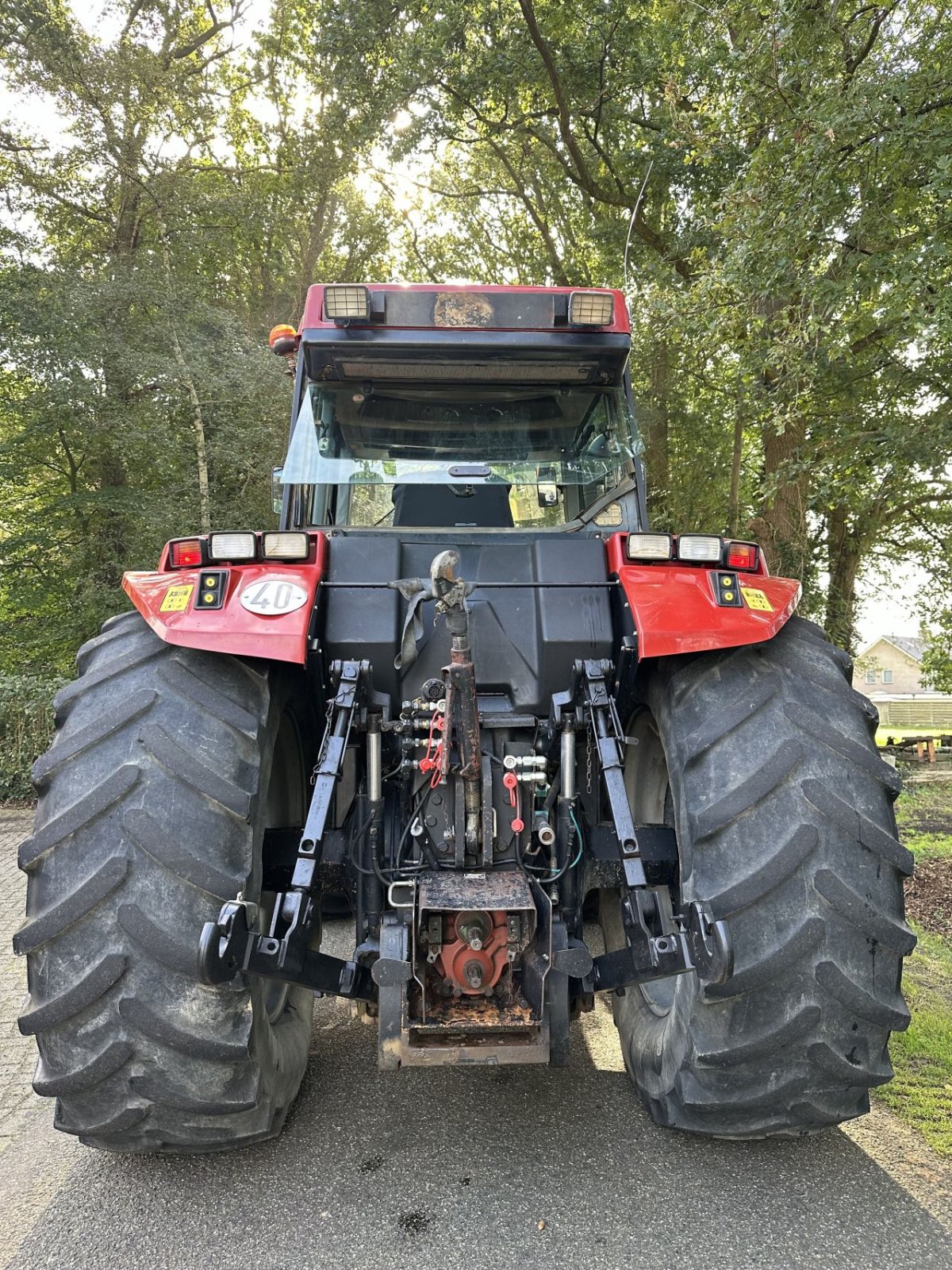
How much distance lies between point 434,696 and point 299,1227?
1.44m

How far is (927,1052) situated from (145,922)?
2.96 meters

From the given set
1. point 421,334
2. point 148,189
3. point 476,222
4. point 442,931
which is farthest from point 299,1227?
point 476,222

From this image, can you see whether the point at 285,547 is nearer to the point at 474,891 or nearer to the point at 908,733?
Answer: the point at 474,891

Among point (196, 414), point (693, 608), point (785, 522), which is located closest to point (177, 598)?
point (693, 608)

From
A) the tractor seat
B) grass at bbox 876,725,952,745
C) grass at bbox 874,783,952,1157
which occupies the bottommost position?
grass at bbox 876,725,952,745

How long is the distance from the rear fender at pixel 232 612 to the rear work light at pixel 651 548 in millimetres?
977

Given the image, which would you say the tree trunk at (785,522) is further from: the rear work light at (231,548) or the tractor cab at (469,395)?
the rear work light at (231,548)

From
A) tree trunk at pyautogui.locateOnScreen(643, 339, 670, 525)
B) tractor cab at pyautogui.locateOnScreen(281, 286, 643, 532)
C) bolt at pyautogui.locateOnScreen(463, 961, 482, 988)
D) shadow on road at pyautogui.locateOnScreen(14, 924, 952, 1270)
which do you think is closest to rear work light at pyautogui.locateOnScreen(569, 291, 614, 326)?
tractor cab at pyautogui.locateOnScreen(281, 286, 643, 532)

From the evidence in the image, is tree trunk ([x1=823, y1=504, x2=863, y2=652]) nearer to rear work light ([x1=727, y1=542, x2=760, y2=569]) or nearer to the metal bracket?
rear work light ([x1=727, y1=542, x2=760, y2=569])

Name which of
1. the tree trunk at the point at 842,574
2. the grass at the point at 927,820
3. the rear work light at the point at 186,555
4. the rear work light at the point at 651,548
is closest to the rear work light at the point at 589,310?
the rear work light at the point at 651,548

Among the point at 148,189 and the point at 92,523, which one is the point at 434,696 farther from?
the point at 148,189

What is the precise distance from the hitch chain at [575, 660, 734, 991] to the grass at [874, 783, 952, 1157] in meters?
1.33

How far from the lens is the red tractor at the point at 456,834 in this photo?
2031 mm

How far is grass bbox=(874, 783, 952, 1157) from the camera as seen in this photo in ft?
8.95
